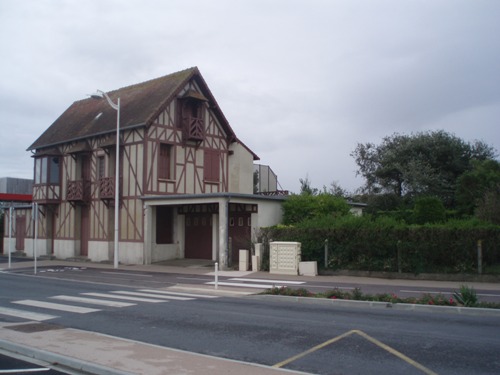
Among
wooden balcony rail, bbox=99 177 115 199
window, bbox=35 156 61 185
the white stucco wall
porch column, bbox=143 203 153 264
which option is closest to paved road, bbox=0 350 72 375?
porch column, bbox=143 203 153 264

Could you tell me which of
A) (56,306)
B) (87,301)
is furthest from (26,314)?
(87,301)

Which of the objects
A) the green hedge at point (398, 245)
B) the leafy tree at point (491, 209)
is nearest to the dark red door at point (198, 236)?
the green hedge at point (398, 245)

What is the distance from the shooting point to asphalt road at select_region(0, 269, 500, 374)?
7.38 metres

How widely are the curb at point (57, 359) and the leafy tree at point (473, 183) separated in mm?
32274

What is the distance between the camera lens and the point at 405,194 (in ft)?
143

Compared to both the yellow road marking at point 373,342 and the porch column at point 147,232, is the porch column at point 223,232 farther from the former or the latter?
the yellow road marking at point 373,342

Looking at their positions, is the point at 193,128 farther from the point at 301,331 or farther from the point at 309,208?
the point at 301,331

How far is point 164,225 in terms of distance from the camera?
3072 centimetres

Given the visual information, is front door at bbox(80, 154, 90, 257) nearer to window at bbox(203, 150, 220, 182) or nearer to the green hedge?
window at bbox(203, 150, 220, 182)

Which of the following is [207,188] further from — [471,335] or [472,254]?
[471,335]

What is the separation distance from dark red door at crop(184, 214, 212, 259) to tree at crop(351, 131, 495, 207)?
1956cm

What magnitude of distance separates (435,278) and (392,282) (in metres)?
1.71

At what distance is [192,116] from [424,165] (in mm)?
20551

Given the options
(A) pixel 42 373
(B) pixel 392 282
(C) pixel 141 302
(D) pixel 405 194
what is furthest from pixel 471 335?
(D) pixel 405 194
